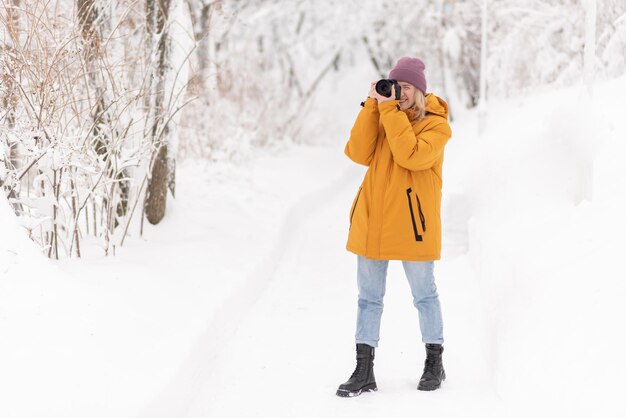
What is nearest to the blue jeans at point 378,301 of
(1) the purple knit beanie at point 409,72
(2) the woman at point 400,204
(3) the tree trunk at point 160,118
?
(2) the woman at point 400,204

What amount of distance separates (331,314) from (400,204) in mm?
2257

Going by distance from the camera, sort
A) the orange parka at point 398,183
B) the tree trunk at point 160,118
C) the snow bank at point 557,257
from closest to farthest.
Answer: the snow bank at point 557,257, the orange parka at point 398,183, the tree trunk at point 160,118

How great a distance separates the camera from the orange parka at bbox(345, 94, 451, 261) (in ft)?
13.8

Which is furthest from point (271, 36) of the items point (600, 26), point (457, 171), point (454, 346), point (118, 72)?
point (454, 346)

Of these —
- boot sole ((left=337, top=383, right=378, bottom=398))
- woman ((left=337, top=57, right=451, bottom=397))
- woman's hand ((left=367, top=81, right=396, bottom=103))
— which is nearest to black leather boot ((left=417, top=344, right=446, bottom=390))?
woman ((left=337, top=57, right=451, bottom=397))

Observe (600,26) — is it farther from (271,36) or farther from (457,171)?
(271,36)

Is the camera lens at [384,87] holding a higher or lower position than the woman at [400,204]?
higher

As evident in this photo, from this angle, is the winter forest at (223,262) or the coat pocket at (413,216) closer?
the winter forest at (223,262)

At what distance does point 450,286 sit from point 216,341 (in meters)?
2.34

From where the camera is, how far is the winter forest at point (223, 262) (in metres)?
4.07

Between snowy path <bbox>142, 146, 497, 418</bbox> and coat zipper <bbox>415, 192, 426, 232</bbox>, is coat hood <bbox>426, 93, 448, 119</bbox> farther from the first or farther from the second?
snowy path <bbox>142, 146, 497, 418</bbox>

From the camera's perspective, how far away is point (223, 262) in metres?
7.05

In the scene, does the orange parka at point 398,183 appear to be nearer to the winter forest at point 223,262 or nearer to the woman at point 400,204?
the woman at point 400,204

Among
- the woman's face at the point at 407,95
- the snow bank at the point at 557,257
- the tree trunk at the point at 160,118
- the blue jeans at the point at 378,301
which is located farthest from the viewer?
the tree trunk at the point at 160,118
